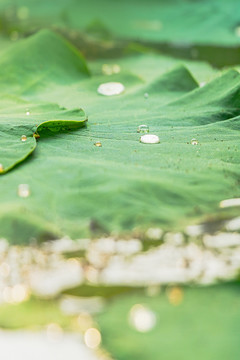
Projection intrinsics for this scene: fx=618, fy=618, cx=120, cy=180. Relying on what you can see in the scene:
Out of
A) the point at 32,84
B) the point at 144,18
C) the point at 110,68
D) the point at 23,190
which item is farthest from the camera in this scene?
the point at 144,18

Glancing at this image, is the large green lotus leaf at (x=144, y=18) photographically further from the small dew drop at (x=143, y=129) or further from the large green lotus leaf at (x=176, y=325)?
the large green lotus leaf at (x=176, y=325)

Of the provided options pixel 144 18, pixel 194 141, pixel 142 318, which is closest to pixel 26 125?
pixel 194 141

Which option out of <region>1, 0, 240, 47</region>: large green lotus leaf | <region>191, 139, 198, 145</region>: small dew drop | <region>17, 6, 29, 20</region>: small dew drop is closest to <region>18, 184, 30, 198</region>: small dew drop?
<region>191, 139, 198, 145</region>: small dew drop

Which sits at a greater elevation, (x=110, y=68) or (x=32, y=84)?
(x=110, y=68)

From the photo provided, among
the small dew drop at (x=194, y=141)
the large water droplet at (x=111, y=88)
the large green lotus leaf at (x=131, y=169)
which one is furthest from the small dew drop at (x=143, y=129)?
the large water droplet at (x=111, y=88)

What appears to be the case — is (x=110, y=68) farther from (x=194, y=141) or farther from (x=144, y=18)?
(x=194, y=141)

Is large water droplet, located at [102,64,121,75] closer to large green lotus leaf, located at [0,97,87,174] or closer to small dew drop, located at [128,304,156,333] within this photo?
large green lotus leaf, located at [0,97,87,174]
